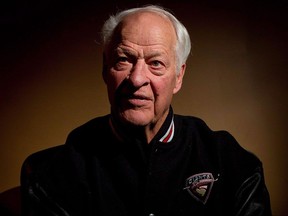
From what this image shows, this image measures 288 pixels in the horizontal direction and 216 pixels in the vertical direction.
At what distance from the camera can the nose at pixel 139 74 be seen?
1034mm

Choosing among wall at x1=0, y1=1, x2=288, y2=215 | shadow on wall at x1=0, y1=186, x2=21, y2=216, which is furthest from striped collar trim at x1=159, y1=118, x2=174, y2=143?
shadow on wall at x1=0, y1=186, x2=21, y2=216

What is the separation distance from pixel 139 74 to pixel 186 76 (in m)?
0.53

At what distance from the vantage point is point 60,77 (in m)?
1.47

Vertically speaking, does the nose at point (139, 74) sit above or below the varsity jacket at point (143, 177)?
above

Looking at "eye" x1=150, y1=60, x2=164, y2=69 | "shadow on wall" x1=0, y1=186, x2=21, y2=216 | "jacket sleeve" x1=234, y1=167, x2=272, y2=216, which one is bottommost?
"shadow on wall" x1=0, y1=186, x2=21, y2=216

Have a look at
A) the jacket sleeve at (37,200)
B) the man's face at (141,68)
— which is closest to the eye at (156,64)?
the man's face at (141,68)

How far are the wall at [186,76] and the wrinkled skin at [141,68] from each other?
1.33ft

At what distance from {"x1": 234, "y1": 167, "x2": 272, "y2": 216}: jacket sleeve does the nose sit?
53cm

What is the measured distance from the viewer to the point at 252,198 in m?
1.15

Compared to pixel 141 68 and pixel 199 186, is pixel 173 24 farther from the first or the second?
pixel 199 186

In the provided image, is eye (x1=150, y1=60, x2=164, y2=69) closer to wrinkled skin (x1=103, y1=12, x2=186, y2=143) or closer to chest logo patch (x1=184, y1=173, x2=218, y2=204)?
wrinkled skin (x1=103, y1=12, x2=186, y2=143)

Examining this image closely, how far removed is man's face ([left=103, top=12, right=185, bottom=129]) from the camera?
1059 millimetres

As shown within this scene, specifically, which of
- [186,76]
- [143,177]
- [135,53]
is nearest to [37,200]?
[143,177]

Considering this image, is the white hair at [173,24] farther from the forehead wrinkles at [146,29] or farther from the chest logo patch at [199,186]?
the chest logo patch at [199,186]
